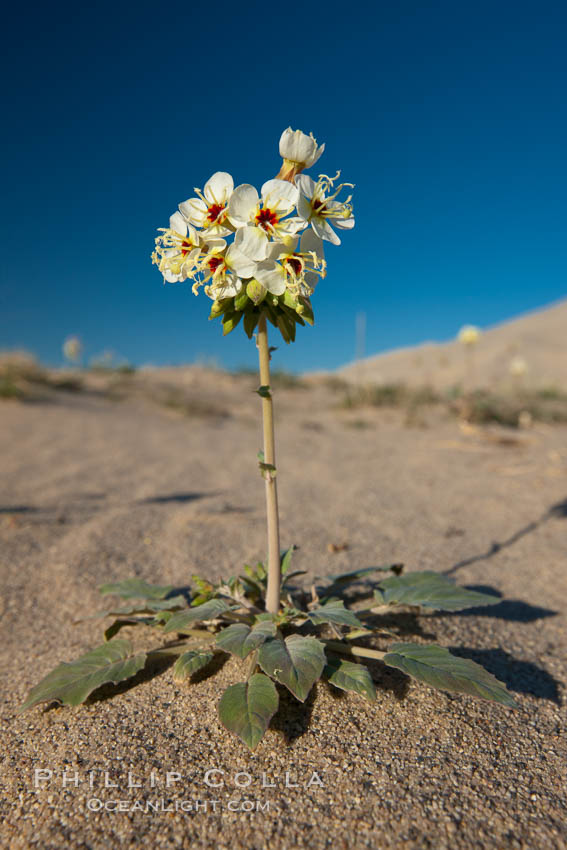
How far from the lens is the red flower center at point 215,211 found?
147 cm

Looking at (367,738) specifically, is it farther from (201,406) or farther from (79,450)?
(201,406)

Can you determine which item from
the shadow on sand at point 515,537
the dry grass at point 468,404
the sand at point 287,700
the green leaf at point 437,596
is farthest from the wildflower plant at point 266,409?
the dry grass at point 468,404

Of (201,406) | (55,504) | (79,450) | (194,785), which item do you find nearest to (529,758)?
(194,785)

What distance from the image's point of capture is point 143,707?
156cm

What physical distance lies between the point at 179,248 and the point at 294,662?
121 centimetres

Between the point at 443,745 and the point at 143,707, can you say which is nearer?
the point at 443,745

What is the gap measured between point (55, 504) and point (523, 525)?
3391 millimetres

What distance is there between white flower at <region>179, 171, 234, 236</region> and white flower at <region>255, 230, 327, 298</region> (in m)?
0.18

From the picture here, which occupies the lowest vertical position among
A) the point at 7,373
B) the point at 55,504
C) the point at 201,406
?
the point at 55,504

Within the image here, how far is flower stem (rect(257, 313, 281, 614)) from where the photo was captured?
5.25ft

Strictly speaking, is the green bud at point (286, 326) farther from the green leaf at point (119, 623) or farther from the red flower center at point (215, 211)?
the green leaf at point (119, 623)

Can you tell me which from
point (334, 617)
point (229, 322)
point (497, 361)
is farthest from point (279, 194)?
point (497, 361)

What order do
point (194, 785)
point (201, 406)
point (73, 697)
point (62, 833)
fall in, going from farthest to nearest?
point (201, 406)
point (73, 697)
point (194, 785)
point (62, 833)

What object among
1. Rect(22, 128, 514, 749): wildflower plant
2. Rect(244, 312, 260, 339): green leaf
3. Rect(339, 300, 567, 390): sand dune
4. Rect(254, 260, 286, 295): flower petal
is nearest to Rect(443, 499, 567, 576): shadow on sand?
Rect(22, 128, 514, 749): wildflower plant
